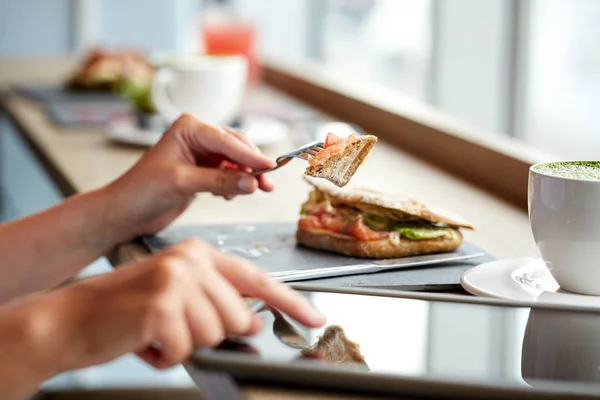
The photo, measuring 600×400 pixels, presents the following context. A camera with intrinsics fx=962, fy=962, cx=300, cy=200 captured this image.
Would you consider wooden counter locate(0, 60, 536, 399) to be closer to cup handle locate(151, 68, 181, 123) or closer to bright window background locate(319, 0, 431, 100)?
cup handle locate(151, 68, 181, 123)

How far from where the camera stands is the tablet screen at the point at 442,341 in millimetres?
579

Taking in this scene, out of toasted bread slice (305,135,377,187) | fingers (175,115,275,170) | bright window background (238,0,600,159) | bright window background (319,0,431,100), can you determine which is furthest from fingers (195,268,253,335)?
bright window background (319,0,431,100)

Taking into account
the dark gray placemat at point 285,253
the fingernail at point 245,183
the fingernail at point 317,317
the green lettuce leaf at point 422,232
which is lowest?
the dark gray placemat at point 285,253

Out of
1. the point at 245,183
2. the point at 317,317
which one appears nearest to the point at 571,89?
the point at 245,183

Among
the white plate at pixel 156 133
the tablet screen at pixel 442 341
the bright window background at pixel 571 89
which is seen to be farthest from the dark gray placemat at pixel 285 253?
the bright window background at pixel 571 89

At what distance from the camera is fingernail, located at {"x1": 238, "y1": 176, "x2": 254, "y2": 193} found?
1.04 metres

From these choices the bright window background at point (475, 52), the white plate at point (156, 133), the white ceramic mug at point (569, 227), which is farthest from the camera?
the bright window background at point (475, 52)

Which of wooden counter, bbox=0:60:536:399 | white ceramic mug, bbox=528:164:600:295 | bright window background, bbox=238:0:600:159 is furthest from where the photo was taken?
Result: bright window background, bbox=238:0:600:159

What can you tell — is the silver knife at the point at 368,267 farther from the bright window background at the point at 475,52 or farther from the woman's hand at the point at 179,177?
the bright window background at the point at 475,52

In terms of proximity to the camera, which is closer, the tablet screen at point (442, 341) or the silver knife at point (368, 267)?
the tablet screen at point (442, 341)

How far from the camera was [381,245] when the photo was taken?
3.08ft

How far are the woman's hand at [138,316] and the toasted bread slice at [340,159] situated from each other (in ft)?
0.72

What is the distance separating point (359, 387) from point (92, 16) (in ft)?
13.5

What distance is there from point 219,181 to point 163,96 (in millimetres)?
749
